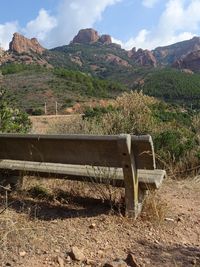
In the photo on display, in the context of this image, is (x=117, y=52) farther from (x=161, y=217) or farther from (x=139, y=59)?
(x=161, y=217)

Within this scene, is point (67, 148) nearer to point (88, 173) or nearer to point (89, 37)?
point (88, 173)

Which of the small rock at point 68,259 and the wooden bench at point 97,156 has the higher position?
the wooden bench at point 97,156

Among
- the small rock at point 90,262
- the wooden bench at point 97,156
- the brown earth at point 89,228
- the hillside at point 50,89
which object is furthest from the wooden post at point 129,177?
the hillside at point 50,89

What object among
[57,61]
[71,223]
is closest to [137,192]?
[71,223]

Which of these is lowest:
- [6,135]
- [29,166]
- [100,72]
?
[29,166]

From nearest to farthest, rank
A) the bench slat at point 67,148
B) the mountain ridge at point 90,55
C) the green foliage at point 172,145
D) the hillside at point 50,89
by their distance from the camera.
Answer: the bench slat at point 67,148, the green foliage at point 172,145, the hillside at point 50,89, the mountain ridge at point 90,55

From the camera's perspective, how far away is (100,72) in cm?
12388

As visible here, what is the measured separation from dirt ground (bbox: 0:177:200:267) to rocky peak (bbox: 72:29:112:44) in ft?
585

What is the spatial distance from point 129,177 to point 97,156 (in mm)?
355

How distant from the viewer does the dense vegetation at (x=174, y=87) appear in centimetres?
7369

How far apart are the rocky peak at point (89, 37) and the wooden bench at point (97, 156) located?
179 metres

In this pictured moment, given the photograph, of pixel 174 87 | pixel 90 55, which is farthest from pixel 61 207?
pixel 90 55

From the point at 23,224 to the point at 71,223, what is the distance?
44 centimetres

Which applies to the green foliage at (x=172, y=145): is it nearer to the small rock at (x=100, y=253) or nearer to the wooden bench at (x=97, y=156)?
the wooden bench at (x=97, y=156)
